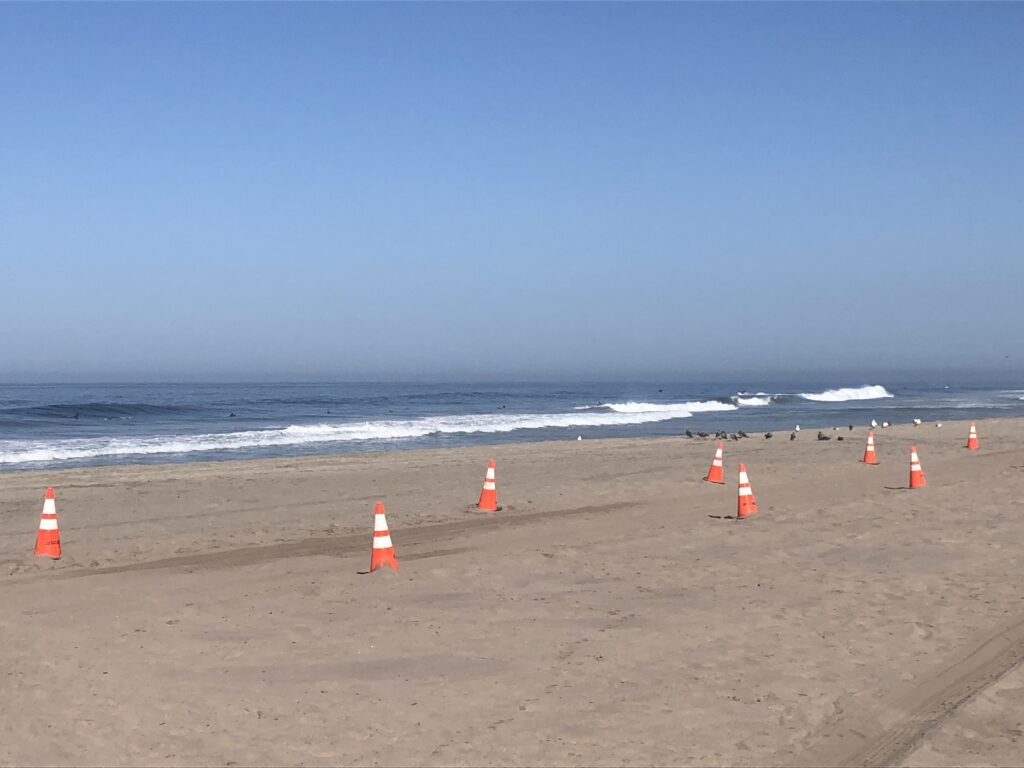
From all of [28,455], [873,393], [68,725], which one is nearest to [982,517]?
[68,725]

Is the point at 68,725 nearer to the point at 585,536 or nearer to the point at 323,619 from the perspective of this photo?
the point at 323,619

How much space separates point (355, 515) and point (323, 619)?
6.27 metres

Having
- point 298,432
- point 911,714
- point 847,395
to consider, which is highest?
point 847,395

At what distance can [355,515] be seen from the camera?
14727 mm

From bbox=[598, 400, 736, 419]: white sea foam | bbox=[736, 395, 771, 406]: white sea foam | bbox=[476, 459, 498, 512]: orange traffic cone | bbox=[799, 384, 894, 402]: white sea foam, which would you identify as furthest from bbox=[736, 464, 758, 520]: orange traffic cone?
bbox=[799, 384, 894, 402]: white sea foam

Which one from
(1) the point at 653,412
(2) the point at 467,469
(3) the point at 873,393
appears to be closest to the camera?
(2) the point at 467,469

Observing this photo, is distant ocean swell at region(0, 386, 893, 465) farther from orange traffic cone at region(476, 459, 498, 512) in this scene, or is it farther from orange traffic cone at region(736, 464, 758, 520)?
orange traffic cone at region(736, 464, 758, 520)

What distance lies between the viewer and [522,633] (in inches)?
318

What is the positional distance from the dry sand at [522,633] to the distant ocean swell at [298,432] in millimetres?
13184

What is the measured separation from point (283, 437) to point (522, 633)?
1111 inches

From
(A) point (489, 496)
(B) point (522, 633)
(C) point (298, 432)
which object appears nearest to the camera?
(B) point (522, 633)

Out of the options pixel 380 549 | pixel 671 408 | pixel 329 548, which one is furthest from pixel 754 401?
pixel 380 549

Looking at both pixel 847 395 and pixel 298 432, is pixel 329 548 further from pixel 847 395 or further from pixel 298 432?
pixel 847 395

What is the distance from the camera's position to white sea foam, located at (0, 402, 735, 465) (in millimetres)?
28500
